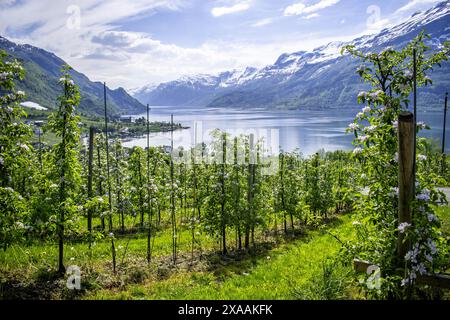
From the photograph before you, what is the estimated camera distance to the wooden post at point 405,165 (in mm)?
6000

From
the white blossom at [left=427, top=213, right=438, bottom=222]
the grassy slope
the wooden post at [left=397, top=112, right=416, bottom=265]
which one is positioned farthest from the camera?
the grassy slope

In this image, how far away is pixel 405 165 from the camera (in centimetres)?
610

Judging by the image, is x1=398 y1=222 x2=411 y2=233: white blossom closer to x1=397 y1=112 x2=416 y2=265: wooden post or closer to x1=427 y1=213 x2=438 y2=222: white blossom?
x1=397 y1=112 x2=416 y2=265: wooden post

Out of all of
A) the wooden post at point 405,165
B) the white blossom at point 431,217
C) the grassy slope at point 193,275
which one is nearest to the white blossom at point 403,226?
the wooden post at point 405,165

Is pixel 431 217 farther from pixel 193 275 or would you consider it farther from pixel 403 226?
pixel 193 275

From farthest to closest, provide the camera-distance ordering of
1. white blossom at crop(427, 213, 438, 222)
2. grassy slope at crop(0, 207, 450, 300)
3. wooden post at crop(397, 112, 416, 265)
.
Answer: grassy slope at crop(0, 207, 450, 300)
wooden post at crop(397, 112, 416, 265)
white blossom at crop(427, 213, 438, 222)

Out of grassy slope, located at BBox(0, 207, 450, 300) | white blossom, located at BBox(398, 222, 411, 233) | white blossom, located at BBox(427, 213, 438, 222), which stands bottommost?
grassy slope, located at BBox(0, 207, 450, 300)

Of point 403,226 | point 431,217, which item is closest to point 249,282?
point 403,226

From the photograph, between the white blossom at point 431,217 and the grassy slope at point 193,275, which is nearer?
the white blossom at point 431,217

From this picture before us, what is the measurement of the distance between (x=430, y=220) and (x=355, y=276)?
2.43 m

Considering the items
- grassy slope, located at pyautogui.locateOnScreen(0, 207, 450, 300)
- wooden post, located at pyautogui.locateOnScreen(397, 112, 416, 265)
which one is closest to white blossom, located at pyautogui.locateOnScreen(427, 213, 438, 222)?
wooden post, located at pyautogui.locateOnScreen(397, 112, 416, 265)

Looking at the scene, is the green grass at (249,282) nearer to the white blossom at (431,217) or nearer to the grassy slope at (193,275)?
the grassy slope at (193,275)

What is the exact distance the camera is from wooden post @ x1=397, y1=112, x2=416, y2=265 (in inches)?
236

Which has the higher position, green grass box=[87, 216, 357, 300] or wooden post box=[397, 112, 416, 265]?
wooden post box=[397, 112, 416, 265]
